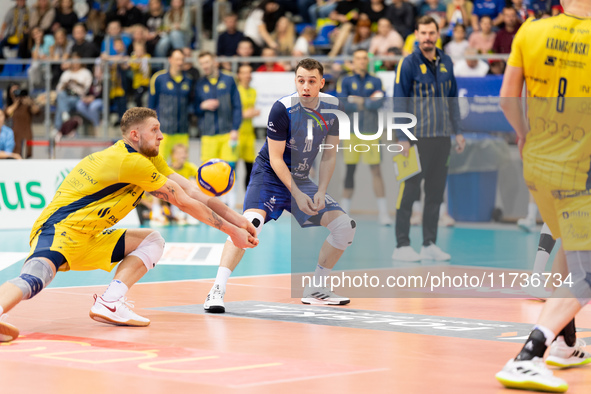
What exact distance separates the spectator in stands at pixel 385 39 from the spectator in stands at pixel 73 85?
6656 mm

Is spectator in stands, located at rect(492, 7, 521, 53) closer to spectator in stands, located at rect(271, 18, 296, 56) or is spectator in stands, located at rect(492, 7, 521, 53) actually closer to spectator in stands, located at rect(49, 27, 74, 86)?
spectator in stands, located at rect(271, 18, 296, 56)

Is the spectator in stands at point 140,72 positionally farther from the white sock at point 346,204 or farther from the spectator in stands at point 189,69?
the white sock at point 346,204

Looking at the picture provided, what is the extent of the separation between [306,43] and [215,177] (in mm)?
12836

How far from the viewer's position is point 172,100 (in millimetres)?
18359

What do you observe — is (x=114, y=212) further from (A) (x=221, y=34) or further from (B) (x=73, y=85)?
(B) (x=73, y=85)

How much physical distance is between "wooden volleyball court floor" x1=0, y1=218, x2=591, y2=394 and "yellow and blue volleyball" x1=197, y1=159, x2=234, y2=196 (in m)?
1.02

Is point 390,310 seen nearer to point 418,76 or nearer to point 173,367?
point 173,367

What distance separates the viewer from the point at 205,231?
15492 mm

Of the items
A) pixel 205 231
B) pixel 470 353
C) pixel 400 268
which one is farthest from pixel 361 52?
pixel 470 353

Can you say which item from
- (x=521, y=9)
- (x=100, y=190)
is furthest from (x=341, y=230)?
(x=521, y=9)

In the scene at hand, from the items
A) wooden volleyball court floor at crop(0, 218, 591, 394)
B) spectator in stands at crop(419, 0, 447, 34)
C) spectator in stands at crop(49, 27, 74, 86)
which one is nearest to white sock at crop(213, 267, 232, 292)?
wooden volleyball court floor at crop(0, 218, 591, 394)

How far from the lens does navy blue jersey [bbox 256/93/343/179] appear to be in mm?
8109

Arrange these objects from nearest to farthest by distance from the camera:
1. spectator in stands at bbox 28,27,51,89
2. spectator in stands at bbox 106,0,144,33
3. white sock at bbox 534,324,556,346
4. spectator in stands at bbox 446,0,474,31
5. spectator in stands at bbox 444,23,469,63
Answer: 1. white sock at bbox 534,324,556,346
2. spectator in stands at bbox 444,23,469,63
3. spectator in stands at bbox 446,0,474,31
4. spectator in stands at bbox 28,27,51,89
5. spectator in stands at bbox 106,0,144,33

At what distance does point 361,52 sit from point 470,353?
10898mm
